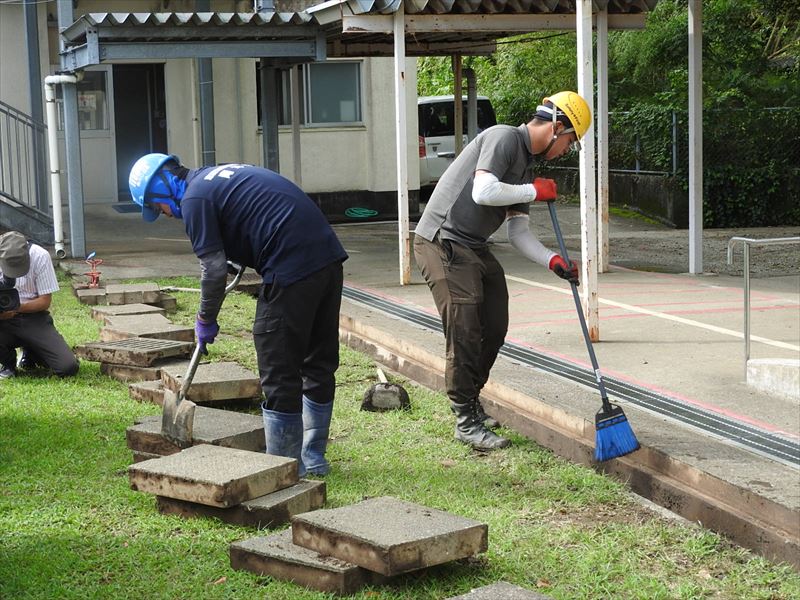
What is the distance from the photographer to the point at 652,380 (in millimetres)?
7285

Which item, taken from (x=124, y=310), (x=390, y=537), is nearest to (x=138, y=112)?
(x=124, y=310)

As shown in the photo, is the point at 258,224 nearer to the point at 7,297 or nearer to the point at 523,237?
the point at 523,237

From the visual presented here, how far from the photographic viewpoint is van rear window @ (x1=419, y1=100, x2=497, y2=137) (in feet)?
74.1

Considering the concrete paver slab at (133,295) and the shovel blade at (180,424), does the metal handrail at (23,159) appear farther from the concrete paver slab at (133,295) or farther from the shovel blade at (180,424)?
the shovel blade at (180,424)

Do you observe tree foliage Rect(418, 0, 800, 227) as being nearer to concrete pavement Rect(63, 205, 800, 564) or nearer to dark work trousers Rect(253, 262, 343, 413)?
concrete pavement Rect(63, 205, 800, 564)

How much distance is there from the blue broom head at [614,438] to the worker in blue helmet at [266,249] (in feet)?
4.94

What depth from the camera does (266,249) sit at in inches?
221

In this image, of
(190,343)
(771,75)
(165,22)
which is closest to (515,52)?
(771,75)

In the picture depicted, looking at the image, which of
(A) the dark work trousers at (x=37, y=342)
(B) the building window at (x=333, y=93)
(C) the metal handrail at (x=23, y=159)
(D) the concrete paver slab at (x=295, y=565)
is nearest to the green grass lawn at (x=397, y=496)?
(D) the concrete paver slab at (x=295, y=565)

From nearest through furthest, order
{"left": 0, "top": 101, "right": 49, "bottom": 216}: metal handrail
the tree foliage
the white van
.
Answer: {"left": 0, "top": 101, "right": 49, "bottom": 216}: metal handrail
the tree foliage
the white van

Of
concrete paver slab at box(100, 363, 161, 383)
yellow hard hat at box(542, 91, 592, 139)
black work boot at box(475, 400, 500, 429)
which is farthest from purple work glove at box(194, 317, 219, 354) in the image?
concrete paver slab at box(100, 363, 161, 383)

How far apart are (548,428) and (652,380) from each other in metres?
1.14

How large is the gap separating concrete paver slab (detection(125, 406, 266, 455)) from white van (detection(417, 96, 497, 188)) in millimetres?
16009

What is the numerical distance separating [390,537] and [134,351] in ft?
14.1
